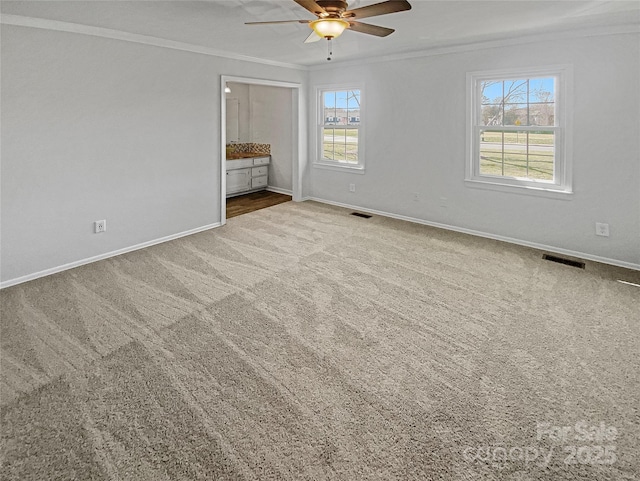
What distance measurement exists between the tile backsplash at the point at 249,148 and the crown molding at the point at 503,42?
99.0 inches

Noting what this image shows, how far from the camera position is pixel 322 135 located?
7039 millimetres

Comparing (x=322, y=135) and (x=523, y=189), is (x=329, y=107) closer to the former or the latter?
(x=322, y=135)

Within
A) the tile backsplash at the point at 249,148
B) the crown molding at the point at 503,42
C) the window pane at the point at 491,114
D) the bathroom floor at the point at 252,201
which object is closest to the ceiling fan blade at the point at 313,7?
the crown molding at the point at 503,42

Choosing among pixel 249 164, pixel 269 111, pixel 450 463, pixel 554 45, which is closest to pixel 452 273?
pixel 450 463

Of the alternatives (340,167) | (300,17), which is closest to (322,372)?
(300,17)

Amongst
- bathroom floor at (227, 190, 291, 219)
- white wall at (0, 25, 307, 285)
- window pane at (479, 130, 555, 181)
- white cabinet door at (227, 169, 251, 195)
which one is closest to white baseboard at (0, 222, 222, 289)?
white wall at (0, 25, 307, 285)

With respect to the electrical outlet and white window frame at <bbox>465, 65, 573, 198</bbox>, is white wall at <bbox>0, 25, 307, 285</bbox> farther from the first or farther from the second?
the electrical outlet

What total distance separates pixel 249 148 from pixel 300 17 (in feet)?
16.4

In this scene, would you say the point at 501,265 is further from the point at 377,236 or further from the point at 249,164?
the point at 249,164

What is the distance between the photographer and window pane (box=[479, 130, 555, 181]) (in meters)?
4.59

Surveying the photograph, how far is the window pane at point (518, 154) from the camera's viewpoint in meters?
4.59

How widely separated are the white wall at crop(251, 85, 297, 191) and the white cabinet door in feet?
2.12

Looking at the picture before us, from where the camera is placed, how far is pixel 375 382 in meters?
2.32

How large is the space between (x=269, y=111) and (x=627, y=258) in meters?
6.46
